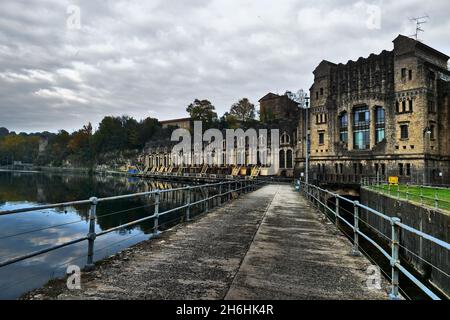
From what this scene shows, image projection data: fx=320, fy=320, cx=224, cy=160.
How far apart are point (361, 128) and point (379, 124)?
7.90 ft

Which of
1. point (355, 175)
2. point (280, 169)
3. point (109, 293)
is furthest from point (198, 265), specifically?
point (280, 169)

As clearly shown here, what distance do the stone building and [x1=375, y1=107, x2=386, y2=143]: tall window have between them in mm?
122

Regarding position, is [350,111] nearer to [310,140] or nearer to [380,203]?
[310,140]

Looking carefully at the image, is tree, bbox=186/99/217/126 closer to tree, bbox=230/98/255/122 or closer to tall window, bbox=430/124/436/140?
tree, bbox=230/98/255/122

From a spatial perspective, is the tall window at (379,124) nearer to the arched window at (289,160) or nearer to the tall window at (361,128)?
the tall window at (361,128)

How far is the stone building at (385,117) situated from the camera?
38.4 meters

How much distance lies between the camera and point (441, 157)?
3950 cm

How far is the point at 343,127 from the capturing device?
4672cm

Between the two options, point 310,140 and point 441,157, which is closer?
point 441,157

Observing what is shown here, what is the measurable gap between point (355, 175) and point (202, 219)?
120 feet

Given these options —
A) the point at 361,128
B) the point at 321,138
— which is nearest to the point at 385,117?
the point at 361,128

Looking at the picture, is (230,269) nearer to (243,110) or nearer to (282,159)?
(282,159)

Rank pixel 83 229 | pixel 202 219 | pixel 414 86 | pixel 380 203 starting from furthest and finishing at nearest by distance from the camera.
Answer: pixel 414 86 → pixel 380 203 → pixel 83 229 → pixel 202 219

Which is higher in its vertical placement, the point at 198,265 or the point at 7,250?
the point at 198,265
